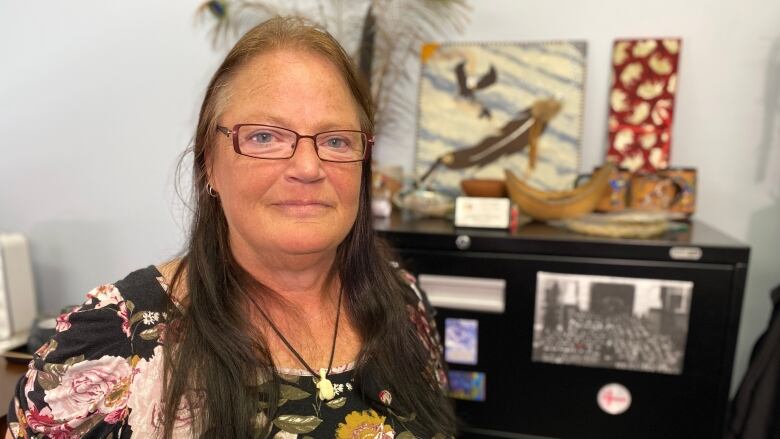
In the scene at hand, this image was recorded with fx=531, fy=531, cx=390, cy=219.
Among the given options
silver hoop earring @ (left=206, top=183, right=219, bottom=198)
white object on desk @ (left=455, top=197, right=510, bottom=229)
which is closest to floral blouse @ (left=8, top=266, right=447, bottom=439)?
silver hoop earring @ (left=206, top=183, right=219, bottom=198)

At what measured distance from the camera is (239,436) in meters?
0.86

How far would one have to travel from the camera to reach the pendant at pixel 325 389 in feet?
3.12

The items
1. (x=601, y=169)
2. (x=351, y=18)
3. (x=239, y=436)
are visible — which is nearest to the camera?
(x=239, y=436)

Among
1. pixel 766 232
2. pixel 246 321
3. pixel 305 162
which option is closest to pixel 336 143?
pixel 305 162

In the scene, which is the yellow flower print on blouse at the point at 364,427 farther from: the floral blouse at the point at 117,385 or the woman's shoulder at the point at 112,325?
the woman's shoulder at the point at 112,325

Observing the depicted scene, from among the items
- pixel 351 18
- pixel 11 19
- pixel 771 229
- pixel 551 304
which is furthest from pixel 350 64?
pixel 11 19

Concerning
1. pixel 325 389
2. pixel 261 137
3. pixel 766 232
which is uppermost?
pixel 261 137

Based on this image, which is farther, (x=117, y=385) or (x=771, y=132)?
(x=771, y=132)

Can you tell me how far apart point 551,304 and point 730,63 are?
1.14 metres

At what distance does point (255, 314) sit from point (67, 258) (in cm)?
193

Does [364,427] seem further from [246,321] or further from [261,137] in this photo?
[261,137]

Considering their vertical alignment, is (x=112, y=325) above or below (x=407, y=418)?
above

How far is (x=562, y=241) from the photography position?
4.59ft

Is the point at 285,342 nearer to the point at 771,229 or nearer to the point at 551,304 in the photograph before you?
the point at 551,304
